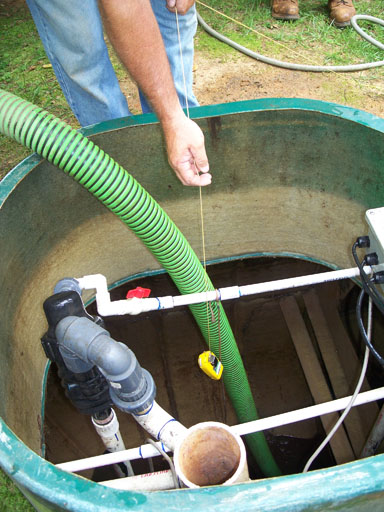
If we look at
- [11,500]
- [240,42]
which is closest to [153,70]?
[11,500]

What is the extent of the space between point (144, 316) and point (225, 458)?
129 cm

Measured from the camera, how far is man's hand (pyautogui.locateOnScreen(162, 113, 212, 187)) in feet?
3.58

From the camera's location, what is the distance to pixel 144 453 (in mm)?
989

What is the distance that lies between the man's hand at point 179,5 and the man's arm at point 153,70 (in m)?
0.41

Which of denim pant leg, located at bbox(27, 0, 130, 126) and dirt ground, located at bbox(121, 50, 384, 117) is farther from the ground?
denim pant leg, located at bbox(27, 0, 130, 126)

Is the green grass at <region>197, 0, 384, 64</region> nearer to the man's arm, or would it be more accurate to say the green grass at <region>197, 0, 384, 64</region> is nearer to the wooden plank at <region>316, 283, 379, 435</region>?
the wooden plank at <region>316, 283, 379, 435</region>

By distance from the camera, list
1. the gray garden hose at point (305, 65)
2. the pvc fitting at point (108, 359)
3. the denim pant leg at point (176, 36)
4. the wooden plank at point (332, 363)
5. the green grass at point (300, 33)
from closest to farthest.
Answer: the pvc fitting at point (108, 359), the denim pant leg at point (176, 36), the wooden plank at point (332, 363), the gray garden hose at point (305, 65), the green grass at point (300, 33)

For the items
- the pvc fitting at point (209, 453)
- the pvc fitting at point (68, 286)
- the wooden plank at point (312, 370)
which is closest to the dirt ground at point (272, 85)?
the wooden plank at point (312, 370)

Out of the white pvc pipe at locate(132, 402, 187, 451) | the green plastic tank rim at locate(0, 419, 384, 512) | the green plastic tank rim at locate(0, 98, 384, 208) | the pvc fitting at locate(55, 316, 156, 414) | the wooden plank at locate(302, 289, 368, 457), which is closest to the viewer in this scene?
the green plastic tank rim at locate(0, 419, 384, 512)

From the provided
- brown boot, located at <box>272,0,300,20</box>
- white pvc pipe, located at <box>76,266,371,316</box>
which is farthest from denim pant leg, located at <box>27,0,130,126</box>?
brown boot, located at <box>272,0,300,20</box>

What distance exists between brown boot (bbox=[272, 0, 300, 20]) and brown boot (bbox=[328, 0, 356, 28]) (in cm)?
22

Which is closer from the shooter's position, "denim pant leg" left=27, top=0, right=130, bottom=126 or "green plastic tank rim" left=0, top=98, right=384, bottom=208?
"denim pant leg" left=27, top=0, right=130, bottom=126

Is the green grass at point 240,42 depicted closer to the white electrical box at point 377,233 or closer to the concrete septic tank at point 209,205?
the concrete septic tank at point 209,205

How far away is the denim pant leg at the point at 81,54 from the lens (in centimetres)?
119
